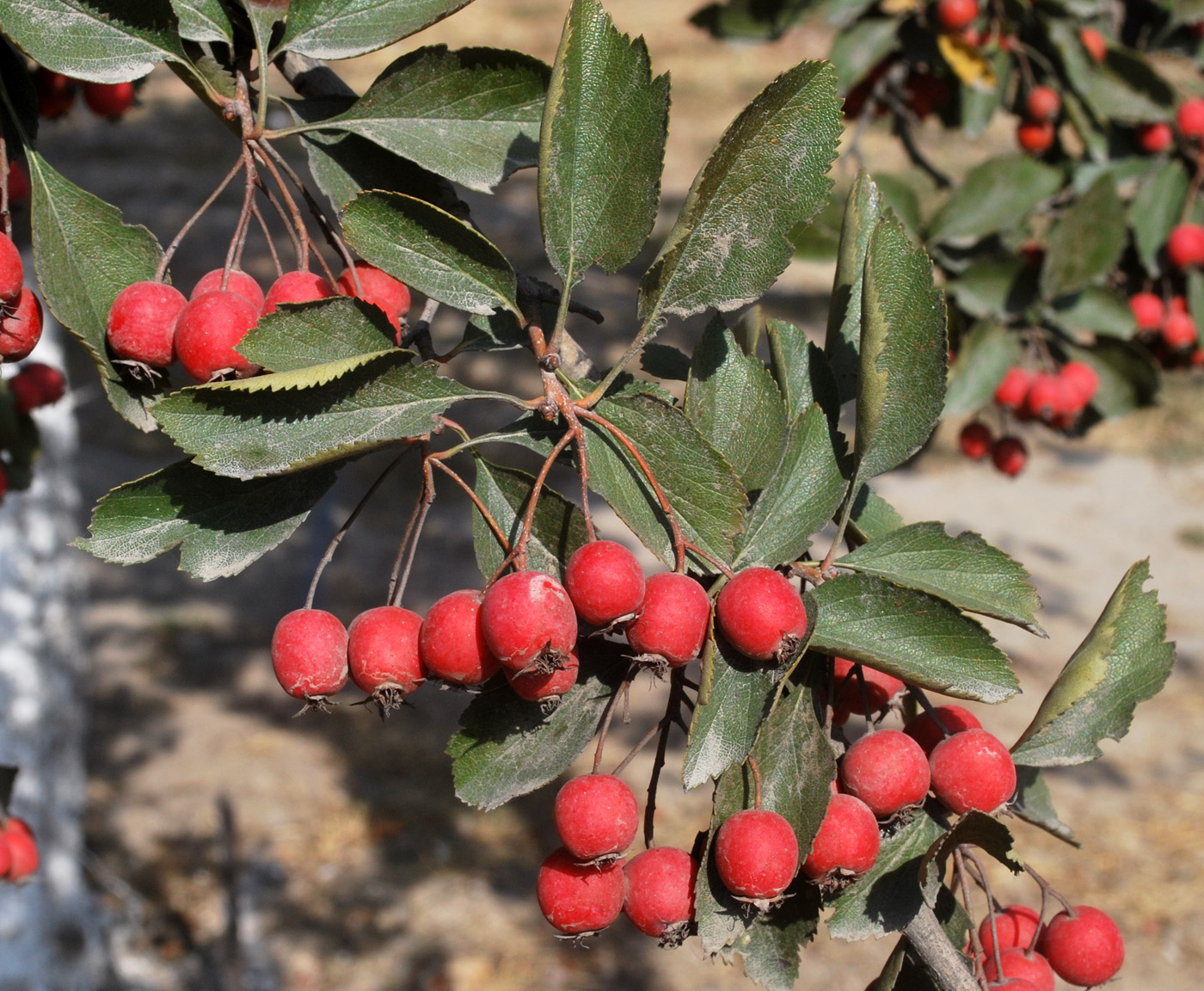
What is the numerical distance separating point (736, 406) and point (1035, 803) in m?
0.64

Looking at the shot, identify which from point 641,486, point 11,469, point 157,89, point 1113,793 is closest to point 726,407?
point 641,486

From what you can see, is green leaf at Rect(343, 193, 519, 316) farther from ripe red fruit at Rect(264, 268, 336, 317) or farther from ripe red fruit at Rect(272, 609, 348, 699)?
ripe red fruit at Rect(272, 609, 348, 699)

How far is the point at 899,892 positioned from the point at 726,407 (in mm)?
502

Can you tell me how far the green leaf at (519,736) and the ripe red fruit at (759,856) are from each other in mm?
172

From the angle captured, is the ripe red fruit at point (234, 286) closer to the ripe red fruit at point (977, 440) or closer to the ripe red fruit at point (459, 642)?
the ripe red fruit at point (459, 642)

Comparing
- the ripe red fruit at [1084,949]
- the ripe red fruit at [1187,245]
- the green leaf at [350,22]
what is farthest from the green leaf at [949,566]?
the ripe red fruit at [1187,245]

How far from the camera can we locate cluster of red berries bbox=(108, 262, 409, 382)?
0.99m

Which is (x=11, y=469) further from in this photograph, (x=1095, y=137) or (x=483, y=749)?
(x=1095, y=137)

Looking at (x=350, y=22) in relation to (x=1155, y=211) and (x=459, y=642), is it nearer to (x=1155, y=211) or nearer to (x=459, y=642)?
(x=459, y=642)

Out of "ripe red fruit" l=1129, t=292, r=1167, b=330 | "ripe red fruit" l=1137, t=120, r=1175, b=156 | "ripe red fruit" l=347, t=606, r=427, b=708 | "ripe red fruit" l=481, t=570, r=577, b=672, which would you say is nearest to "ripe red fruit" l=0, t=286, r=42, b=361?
"ripe red fruit" l=347, t=606, r=427, b=708

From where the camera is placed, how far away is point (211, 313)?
989 millimetres

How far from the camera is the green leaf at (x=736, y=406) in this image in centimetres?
106

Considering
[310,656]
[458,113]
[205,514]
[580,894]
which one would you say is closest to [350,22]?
[458,113]

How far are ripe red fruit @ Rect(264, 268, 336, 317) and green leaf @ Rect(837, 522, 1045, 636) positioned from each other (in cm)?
58
